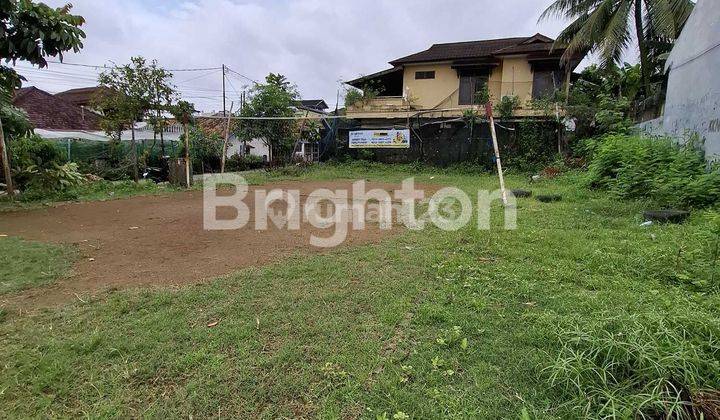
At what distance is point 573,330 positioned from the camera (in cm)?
221

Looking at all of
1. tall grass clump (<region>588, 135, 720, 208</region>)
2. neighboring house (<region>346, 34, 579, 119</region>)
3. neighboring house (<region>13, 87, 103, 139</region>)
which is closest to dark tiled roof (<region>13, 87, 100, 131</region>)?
neighboring house (<region>13, 87, 103, 139</region>)

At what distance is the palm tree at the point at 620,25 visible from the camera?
11312mm

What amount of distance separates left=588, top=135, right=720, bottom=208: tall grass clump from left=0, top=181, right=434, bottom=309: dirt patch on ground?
13.4ft

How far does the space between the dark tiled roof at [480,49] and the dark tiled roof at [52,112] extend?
1505 cm

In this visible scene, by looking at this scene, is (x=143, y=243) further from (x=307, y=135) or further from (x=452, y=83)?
(x=452, y=83)

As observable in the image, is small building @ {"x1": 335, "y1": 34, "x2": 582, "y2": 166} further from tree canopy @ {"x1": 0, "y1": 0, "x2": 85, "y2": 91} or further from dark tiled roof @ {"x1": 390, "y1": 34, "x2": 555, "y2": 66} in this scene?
tree canopy @ {"x1": 0, "y1": 0, "x2": 85, "y2": 91}

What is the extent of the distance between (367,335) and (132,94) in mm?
11172

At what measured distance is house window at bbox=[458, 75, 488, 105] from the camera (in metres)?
16.9

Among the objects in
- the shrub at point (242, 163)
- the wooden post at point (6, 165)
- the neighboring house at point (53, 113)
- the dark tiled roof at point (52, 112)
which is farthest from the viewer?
the dark tiled roof at point (52, 112)

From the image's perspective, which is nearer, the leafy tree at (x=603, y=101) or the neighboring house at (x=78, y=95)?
the leafy tree at (x=603, y=101)

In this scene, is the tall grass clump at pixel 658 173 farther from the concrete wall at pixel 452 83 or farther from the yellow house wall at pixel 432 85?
the yellow house wall at pixel 432 85

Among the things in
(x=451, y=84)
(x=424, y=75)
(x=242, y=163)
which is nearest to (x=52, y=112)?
(x=242, y=163)

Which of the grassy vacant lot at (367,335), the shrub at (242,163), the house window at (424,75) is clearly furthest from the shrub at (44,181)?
the house window at (424,75)

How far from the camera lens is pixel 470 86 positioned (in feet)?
56.2
